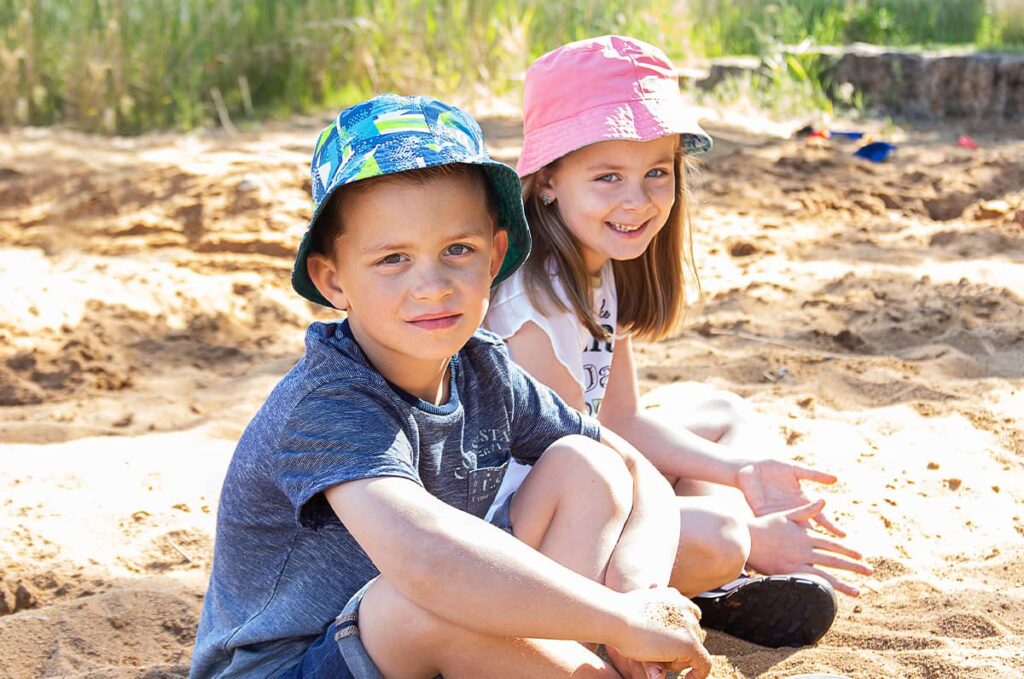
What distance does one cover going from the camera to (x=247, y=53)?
23.2 feet

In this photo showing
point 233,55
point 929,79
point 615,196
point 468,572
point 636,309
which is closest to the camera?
point 468,572

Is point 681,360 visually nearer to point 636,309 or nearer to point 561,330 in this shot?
point 636,309

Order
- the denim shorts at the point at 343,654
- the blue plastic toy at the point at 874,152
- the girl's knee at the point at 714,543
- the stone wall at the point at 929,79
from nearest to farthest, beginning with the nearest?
the denim shorts at the point at 343,654 < the girl's knee at the point at 714,543 < the blue plastic toy at the point at 874,152 < the stone wall at the point at 929,79

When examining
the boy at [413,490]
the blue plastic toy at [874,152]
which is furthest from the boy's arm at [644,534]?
the blue plastic toy at [874,152]

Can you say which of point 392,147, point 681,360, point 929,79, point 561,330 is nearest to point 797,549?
point 561,330

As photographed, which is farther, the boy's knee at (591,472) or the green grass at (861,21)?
the green grass at (861,21)

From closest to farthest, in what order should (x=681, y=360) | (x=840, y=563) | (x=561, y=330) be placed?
(x=840, y=563) < (x=561, y=330) < (x=681, y=360)

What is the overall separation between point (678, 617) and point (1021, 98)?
659 cm

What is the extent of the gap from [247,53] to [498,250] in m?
5.46

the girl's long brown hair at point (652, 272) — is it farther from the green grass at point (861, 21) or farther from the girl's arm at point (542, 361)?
the green grass at point (861, 21)

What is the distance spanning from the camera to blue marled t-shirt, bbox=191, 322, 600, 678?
181cm

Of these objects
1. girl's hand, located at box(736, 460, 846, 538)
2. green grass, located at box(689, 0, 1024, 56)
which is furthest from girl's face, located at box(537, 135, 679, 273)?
green grass, located at box(689, 0, 1024, 56)

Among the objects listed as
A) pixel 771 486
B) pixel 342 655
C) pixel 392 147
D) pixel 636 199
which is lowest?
pixel 771 486

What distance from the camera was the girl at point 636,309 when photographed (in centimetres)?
240
